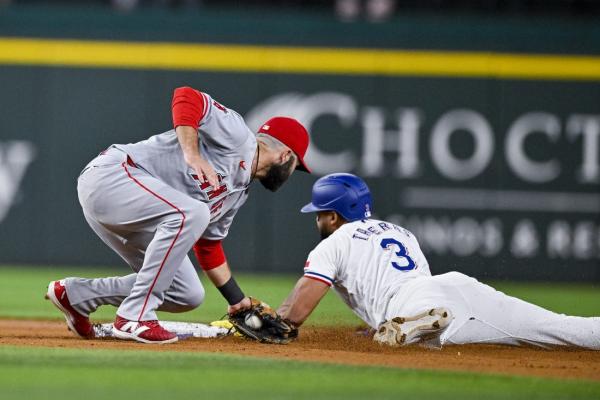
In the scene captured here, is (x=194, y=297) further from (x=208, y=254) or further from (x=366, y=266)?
(x=366, y=266)

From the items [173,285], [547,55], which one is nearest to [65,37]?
[547,55]

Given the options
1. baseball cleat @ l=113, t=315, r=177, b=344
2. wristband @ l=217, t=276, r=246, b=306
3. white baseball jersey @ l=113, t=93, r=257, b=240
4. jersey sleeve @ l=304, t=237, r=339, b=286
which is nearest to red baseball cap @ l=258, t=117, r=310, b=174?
white baseball jersey @ l=113, t=93, r=257, b=240

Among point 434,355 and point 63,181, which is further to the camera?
point 63,181

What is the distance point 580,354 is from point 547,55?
257 inches

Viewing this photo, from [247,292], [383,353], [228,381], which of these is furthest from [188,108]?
[247,292]

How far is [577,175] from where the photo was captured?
433 inches

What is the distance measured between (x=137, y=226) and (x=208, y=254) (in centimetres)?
52

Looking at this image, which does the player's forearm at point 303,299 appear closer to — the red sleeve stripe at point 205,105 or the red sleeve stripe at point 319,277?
the red sleeve stripe at point 319,277

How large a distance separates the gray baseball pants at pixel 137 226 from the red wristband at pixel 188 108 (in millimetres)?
359

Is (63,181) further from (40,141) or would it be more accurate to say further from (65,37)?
(65,37)

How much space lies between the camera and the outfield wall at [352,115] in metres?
11.0

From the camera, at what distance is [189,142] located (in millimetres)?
4879

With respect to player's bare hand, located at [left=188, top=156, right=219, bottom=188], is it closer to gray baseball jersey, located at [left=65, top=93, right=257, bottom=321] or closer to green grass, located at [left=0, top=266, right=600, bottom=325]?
gray baseball jersey, located at [left=65, top=93, right=257, bottom=321]

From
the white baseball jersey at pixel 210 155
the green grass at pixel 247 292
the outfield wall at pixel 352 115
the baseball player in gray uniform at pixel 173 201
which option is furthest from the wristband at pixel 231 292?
the outfield wall at pixel 352 115
